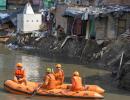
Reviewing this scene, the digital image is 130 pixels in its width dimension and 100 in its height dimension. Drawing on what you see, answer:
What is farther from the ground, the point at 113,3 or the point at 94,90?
the point at 113,3

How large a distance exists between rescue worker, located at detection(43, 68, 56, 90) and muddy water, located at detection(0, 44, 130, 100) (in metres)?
0.55

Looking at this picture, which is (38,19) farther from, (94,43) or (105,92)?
(105,92)

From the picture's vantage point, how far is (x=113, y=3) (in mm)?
36281

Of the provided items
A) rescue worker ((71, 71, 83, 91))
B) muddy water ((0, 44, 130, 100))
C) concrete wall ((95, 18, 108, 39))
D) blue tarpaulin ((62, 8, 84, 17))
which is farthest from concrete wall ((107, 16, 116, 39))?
rescue worker ((71, 71, 83, 91))

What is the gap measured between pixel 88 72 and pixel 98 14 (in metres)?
7.07

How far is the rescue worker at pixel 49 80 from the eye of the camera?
2069 centimetres

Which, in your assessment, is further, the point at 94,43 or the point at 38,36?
the point at 38,36

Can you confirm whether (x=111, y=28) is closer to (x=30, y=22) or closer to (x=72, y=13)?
(x=72, y=13)

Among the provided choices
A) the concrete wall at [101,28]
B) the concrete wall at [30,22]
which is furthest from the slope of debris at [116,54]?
the concrete wall at [30,22]

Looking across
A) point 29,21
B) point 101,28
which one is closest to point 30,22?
point 29,21

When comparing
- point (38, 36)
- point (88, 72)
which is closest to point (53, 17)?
point (38, 36)

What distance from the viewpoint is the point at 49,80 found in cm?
2070

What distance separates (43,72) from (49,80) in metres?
7.99

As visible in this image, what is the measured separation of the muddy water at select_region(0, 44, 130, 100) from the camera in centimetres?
2147
